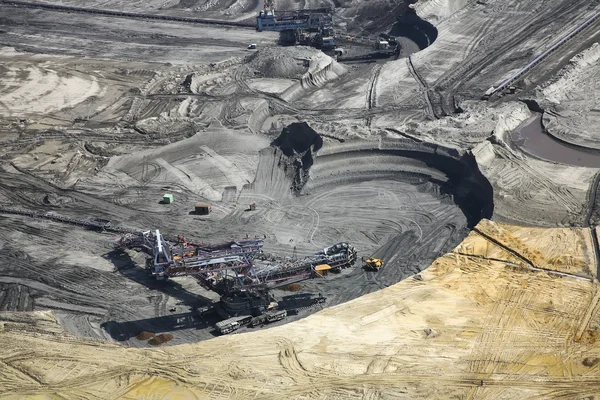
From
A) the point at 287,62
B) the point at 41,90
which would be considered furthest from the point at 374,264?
the point at 41,90

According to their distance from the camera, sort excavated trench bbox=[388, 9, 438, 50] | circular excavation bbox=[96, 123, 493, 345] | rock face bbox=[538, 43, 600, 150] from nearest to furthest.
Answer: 1. circular excavation bbox=[96, 123, 493, 345]
2. rock face bbox=[538, 43, 600, 150]
3. excavated trench bbox=[388, 9, 438, 50]

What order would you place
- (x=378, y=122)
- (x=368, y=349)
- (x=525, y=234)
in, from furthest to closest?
(x=378, y=122), (x=525, y=234), (x=368, y=349)

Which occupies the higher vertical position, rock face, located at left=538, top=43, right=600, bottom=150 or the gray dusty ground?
rock face, located at left=538, top=43, right=600, bottom=150

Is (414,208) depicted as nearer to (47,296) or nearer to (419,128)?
(419,128)

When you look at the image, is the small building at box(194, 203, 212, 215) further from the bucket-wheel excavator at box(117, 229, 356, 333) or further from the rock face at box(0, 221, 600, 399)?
the rock face at box(0, 221, 600, 399)

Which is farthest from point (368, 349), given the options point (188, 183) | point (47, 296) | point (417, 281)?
point (188, 183)

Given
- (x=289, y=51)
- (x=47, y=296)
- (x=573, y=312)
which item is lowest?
(x=47, y=296)

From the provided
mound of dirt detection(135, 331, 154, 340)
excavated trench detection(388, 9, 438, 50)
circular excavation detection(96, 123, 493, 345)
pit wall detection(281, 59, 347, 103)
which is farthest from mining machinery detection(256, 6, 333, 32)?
mound of dirt detection(135, 331, 154, 340)
